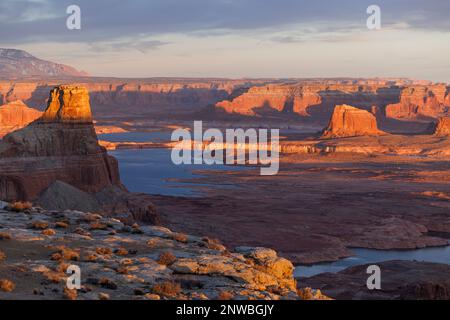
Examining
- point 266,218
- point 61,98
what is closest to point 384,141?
point 266,218

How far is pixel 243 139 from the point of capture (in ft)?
542

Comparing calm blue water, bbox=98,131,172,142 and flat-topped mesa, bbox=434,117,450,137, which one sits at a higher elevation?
flat-topped mesa, bbox=434,117,450,137

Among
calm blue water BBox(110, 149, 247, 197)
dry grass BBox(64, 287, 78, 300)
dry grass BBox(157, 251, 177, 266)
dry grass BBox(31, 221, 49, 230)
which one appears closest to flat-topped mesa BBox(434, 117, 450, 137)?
calm blue water BBox(110, 149, 247, 197)

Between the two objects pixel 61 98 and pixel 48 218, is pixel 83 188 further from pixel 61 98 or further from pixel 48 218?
pixel 48 218

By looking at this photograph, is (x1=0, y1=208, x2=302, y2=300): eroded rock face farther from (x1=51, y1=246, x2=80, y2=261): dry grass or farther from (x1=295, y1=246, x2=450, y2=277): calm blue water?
(x1=295, y1=246, x2=450, y2=277): calm blue water

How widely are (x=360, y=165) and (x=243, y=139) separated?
4686cm

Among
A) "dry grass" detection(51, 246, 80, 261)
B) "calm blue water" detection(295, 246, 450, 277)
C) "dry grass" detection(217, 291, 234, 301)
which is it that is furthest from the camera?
"calm blue water" detection(295, 246, 450, 277)

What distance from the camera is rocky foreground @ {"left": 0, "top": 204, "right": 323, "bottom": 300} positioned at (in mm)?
15445

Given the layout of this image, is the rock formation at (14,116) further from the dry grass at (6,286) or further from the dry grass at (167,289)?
the dry grass at (167,289)

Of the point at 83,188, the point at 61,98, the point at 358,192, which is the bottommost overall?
the point at 358,192

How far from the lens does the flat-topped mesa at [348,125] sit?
505 ft

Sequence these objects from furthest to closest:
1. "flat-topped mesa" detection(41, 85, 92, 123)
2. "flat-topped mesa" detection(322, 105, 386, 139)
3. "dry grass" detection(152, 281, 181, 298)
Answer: "flat-topped mesa" detection(322, 105, 386, 139)
"flat-topped mesa" detection(41, 85, 92, 123)
"dry grass" detection(152, 281, 181, 298)

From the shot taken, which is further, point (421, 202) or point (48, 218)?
point (421, 202)

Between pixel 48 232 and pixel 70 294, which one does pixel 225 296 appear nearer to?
pixel 70 294
